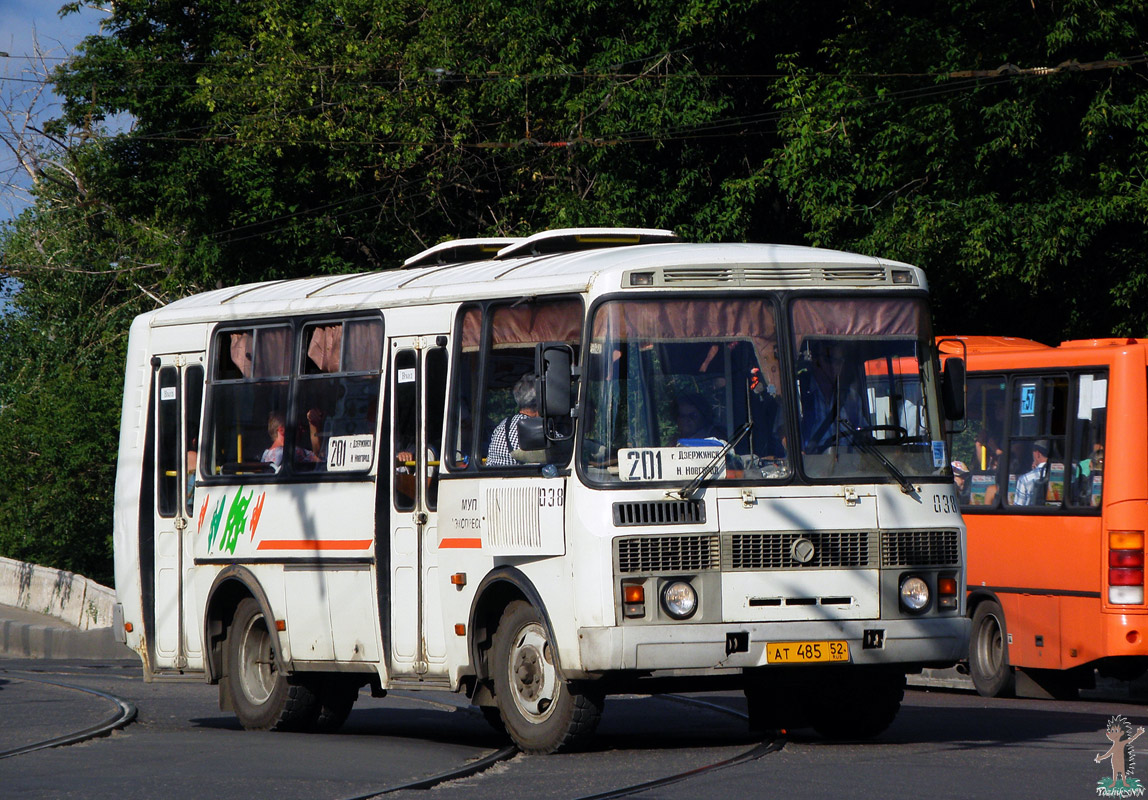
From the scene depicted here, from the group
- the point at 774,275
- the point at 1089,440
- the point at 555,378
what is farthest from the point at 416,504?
the point at 1089,440

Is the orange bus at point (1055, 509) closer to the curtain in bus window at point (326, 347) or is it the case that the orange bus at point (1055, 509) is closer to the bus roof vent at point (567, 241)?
the bus roof vent at point (567, 241)

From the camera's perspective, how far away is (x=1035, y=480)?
15.0 metres

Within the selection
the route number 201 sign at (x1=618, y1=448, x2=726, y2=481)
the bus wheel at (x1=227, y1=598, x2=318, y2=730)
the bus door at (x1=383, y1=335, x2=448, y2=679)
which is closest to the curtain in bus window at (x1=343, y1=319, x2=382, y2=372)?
the bus door at (x1=383, y1=335, x2=448, y2=679)

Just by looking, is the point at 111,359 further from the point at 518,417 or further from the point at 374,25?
the point at 518,417

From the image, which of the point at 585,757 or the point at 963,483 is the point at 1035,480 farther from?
the point at 585,757

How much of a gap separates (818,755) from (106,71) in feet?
89.0

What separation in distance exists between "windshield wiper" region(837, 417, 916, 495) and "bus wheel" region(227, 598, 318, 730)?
14.9 feet

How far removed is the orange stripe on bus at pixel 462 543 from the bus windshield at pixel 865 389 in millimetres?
2007

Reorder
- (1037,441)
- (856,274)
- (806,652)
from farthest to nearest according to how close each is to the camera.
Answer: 1. (1037,441)
2. (856,274)
3. (806,652)

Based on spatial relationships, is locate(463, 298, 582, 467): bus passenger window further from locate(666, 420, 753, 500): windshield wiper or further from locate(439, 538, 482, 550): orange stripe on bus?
locate(666, 420, 753, 500): windshield wiper

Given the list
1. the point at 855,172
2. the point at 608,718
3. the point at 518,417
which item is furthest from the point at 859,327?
the point at 855,172

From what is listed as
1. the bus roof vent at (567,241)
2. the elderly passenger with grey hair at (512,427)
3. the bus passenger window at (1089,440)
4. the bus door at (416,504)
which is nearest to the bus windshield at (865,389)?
the elderly passenger with grey hair at (512,427)

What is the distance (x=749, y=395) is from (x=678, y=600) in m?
1.19

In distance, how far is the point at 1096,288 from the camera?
891 inches
